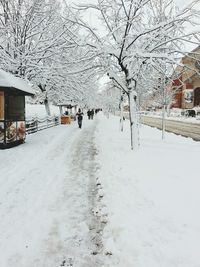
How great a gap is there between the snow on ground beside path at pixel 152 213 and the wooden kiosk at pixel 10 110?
21.8 ft

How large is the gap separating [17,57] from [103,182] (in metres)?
13.8

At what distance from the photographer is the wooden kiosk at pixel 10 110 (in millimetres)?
13984

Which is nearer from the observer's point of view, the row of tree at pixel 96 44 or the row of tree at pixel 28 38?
the row of tree at pixel 96 44

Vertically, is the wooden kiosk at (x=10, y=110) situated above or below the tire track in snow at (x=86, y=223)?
above

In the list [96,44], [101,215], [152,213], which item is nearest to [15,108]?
[96,44]

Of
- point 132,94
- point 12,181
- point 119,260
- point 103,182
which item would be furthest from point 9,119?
point 119,260

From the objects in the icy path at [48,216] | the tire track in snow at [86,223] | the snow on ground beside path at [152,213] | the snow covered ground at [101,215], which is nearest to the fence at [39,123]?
the icy path at [48,216]

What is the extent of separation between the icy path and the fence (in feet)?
45.0

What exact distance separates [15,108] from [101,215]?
1169 centimetres

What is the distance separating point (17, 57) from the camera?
18797mm

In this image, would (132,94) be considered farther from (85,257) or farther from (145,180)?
(85,257)

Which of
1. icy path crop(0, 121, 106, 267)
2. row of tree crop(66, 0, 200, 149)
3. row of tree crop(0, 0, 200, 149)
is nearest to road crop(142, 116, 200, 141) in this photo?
row of tree crop(0, 0, 200, 149)

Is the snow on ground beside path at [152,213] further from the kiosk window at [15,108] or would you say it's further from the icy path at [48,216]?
the kiosk window at [15,108]

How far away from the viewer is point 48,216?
528 centimetres
